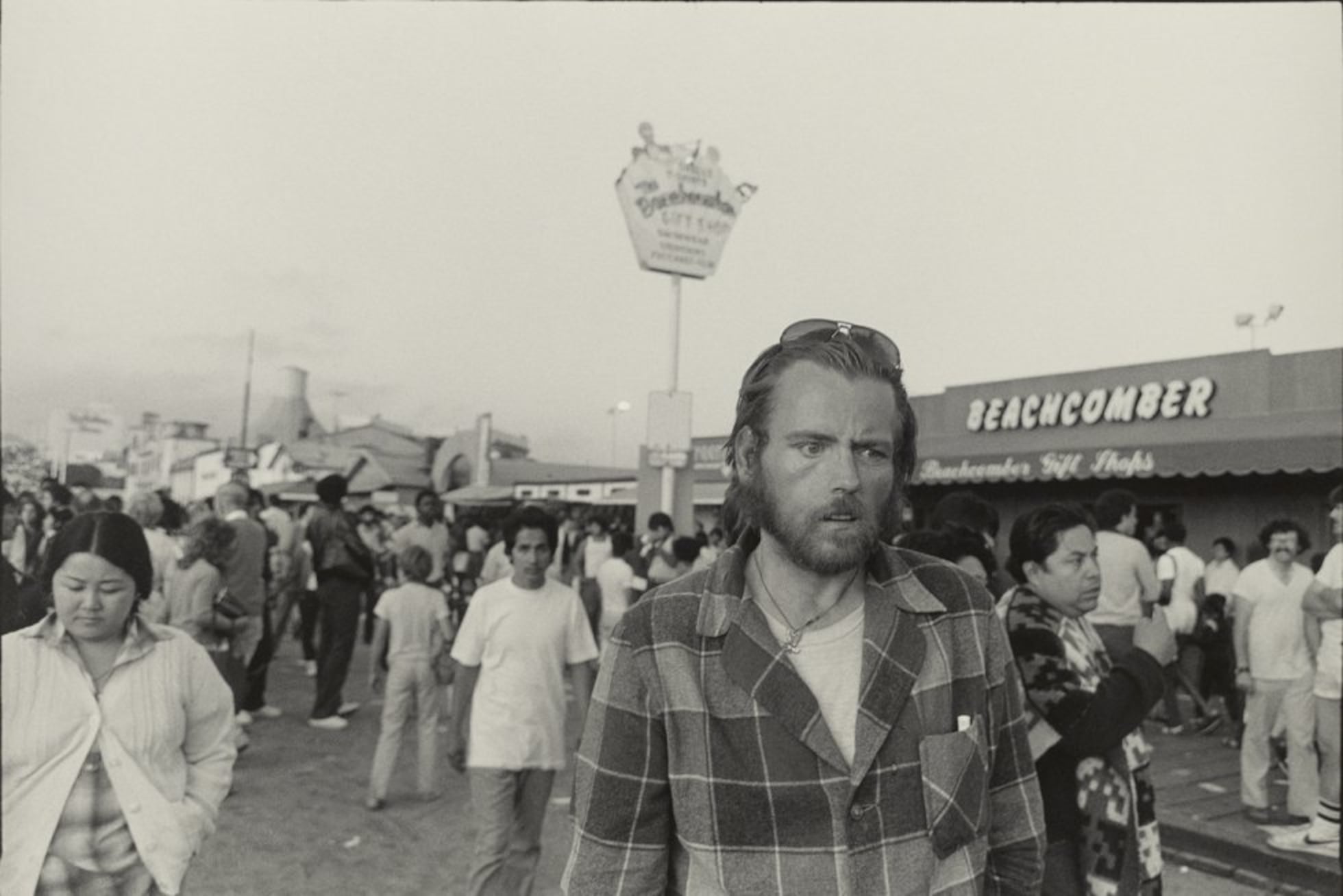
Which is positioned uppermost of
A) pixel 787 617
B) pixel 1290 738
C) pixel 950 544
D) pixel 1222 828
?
pixel 950 544

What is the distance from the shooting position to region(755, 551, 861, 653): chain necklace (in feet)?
5.32

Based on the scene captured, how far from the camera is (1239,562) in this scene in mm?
13680

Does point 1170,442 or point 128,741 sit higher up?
point 1170,442

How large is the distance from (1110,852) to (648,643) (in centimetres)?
155

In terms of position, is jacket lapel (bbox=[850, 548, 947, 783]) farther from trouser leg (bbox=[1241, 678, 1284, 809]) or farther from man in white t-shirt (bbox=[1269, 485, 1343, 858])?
trouser leg (bbox=[1241, 678, 1284, 809])

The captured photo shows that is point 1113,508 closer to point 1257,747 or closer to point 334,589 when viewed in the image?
point 1257,747

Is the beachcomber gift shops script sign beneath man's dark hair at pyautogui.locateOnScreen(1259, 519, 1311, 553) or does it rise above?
above

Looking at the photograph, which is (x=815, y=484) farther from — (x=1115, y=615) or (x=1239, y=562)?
(x=1239, y=562)

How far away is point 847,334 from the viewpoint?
66.2 inches

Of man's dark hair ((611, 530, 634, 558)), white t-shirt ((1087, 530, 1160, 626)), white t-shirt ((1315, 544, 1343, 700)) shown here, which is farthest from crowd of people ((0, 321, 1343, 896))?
man's dark hair ((611, 530, 634, 558))

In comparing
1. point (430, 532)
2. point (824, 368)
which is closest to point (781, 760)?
point (824, 368)

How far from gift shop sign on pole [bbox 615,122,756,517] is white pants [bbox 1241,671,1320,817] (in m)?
5.93

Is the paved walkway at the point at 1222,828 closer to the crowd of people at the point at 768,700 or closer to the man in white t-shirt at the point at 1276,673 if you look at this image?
the man in white t-shirt at the point at 1276,673

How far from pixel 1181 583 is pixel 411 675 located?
6499 mm
